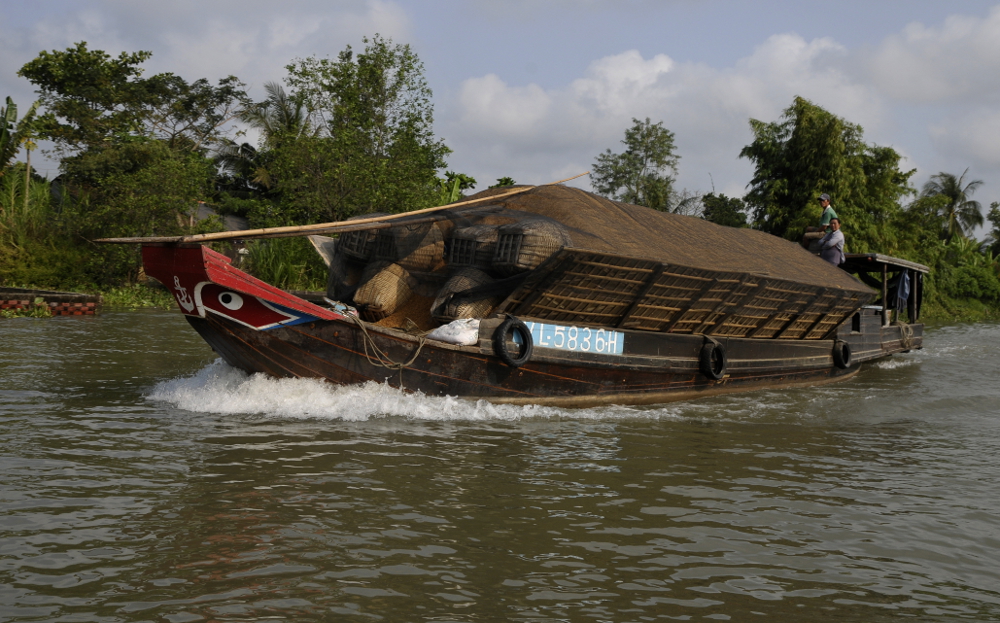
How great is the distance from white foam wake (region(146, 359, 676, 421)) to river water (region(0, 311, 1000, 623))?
20 mm

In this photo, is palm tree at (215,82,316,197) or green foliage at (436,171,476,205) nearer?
green foliage at (436,171,476,205)

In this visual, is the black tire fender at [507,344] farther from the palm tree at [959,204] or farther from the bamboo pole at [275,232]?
the palm tree at [959,204]

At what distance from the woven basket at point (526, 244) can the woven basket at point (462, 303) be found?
24 cm

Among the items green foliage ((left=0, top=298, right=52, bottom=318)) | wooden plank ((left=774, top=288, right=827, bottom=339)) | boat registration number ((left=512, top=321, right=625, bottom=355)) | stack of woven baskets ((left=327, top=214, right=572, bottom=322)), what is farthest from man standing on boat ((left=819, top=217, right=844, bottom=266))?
green foliage ((left=0, top=298, right=52, bottom=318))

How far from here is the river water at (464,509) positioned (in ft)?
10.7

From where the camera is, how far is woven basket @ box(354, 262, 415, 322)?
24.1 ft

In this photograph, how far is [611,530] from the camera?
13.5 feet

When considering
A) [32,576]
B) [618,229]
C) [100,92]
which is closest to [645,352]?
[618,229]

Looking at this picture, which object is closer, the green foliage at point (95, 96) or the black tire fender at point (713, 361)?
the black tire fender at point (713, 361)

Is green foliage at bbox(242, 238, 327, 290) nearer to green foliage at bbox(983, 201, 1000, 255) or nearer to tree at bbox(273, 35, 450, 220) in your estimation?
tree at bbox(273, 35, 450, 220)

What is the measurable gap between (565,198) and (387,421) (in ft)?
9.88

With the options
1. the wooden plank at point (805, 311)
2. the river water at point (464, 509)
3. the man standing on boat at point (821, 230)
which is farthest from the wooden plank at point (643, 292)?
the man standing on boat at point (821, 230)

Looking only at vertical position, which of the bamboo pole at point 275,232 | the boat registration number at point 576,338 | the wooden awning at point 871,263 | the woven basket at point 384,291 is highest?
the wooden awning at point 871,263

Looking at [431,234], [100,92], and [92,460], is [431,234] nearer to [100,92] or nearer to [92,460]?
[92,460]
